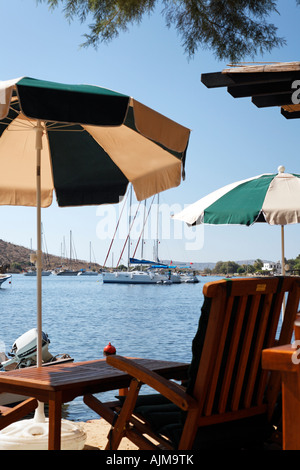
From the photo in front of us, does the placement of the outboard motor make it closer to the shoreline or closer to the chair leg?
the shoreline

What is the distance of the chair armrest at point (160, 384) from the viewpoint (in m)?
2.13

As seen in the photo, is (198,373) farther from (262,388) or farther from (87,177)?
(87,177)

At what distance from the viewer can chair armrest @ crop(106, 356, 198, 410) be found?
84.0 inches

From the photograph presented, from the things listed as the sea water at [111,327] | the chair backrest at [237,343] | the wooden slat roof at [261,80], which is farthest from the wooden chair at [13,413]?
the sea water at [111,327]

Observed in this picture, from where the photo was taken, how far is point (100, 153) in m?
4.06

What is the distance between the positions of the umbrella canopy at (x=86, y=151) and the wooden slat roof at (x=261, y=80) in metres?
0.66

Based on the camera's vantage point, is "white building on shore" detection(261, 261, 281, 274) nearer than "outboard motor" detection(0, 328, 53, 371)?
Yes

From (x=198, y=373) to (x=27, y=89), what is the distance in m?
1.48

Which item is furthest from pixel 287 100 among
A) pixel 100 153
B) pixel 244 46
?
pixel 244 46

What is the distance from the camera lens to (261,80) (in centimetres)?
366

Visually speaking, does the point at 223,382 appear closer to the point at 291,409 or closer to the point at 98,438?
the point at 291,409

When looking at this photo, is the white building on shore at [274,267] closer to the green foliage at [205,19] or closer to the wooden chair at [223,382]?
the green foliage at [205,19]

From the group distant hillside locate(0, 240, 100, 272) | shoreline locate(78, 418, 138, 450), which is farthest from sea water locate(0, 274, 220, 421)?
distant hillside locate(0, 240, 100, 272)

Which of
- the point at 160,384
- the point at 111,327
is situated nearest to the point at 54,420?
the point at 160,384
